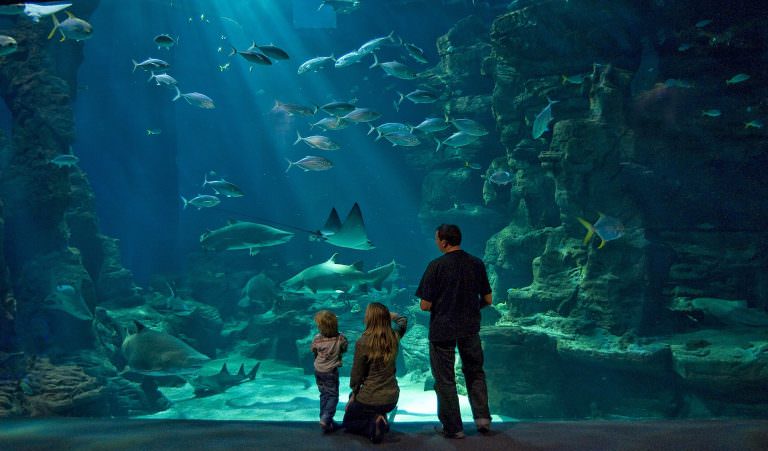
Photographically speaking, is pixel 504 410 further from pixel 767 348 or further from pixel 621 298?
pixel 767 348

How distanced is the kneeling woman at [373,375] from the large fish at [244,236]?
16.3 feet

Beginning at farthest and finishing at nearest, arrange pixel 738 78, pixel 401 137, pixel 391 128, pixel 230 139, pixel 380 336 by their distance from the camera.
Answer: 1. pixel 230 139
2. pixel 401 137
3. pixel 391 128
4. pixel 738 78
5. pixel 380 336

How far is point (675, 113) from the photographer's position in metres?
8.86

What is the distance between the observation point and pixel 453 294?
286 cm

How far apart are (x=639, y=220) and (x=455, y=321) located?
7.63 metres

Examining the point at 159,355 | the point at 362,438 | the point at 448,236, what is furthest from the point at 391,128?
the point at 362,438

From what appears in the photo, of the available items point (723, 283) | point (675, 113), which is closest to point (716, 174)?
point (675, 113)

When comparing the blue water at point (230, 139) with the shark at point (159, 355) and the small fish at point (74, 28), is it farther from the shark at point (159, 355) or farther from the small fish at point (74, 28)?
the shark at point (159, 355)

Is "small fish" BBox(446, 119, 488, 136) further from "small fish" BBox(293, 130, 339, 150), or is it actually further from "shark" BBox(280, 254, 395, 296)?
"shark" BBox(280, 254, 395, 296)

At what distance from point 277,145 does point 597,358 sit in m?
20.2

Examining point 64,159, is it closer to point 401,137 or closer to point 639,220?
point 401,137

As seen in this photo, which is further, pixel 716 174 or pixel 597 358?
pixel 716 174

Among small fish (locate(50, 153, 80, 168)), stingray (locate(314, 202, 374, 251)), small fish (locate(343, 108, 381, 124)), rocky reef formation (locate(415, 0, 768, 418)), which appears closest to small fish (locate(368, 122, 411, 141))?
small fish (locate(343, 108, 381, 124))

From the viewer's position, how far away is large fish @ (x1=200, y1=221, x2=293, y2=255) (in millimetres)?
7633
